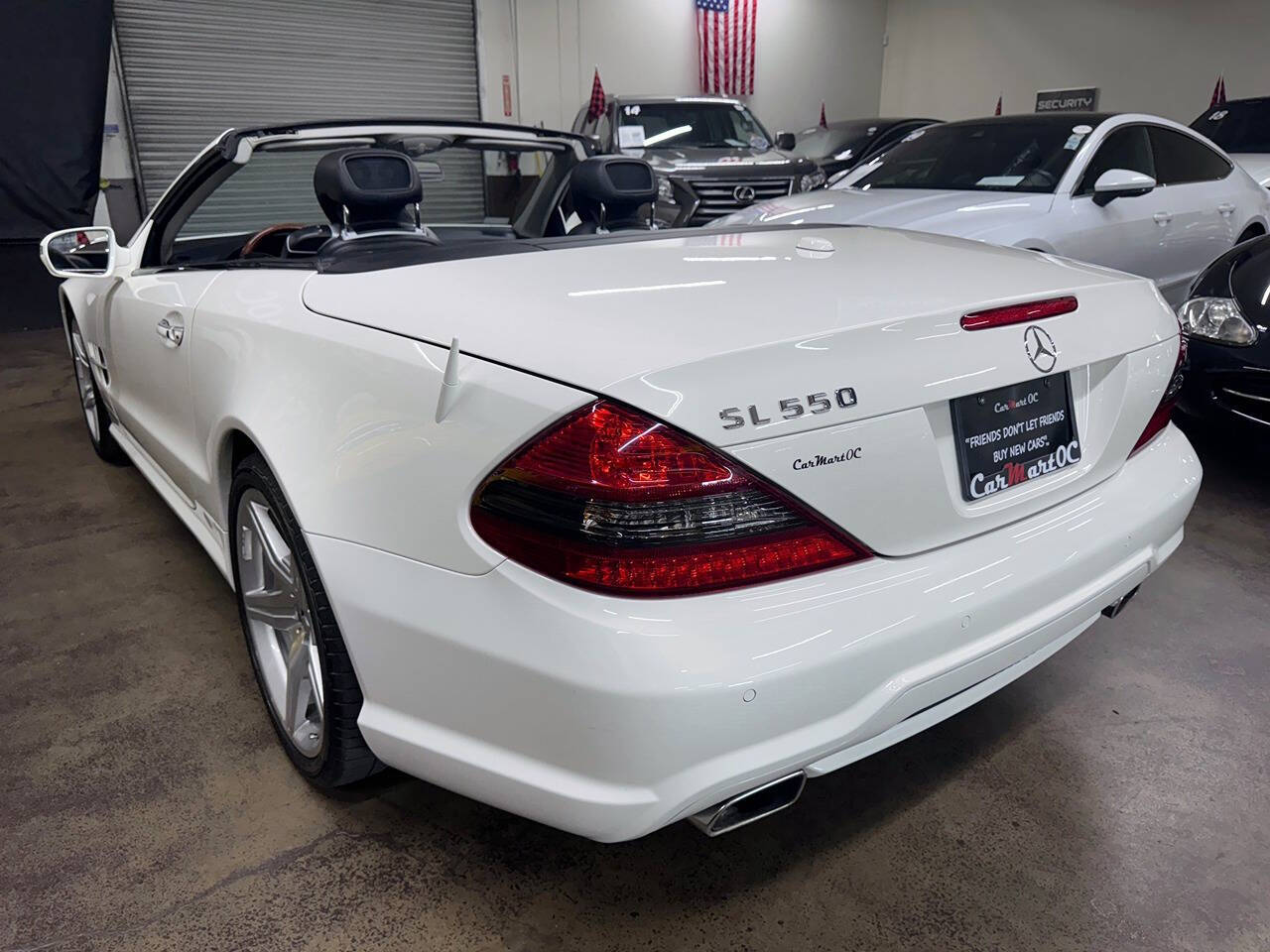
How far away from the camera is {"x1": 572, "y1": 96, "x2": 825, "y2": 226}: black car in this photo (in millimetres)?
7449

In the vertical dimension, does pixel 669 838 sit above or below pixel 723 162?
below

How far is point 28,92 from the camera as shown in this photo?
21.8 feet

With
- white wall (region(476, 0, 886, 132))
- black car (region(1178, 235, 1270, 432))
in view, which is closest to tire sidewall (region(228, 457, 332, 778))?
black car (region(1178, 235, 1270, 432))

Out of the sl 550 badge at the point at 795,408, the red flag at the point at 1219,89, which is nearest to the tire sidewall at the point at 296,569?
the sl 550 badge at the point at 795,408

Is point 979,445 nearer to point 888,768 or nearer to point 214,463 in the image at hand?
point 888,768

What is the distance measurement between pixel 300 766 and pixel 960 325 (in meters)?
1.38

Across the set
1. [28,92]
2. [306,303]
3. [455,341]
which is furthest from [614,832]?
[28,92]

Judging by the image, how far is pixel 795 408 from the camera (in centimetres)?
110

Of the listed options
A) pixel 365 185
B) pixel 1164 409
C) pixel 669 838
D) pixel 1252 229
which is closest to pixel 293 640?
pixel 669 838

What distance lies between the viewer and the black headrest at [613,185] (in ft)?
7.27

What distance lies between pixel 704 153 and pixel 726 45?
4.92m

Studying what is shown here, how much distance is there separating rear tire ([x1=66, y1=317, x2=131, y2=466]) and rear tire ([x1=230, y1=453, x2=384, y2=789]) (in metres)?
1.97

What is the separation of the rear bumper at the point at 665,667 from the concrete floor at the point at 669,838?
13.1 inches

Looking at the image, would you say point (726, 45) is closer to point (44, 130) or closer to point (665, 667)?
point (44, 130)
